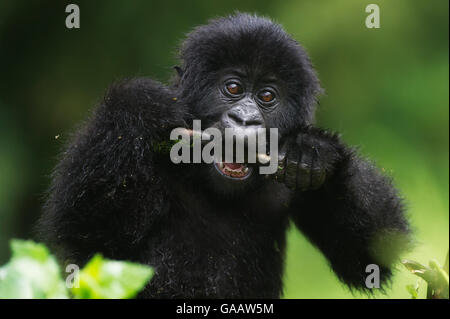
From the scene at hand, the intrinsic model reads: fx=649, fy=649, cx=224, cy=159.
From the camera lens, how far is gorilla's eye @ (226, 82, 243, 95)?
407 centimetres

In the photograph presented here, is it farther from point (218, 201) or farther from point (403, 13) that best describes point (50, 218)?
point (403, 13)

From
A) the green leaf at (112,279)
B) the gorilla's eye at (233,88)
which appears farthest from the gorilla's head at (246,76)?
the green leaf at (112,279)

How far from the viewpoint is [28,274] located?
4.08 feet

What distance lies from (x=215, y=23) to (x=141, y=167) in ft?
4.16

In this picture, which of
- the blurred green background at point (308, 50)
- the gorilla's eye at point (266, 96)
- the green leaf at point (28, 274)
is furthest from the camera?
the blurred green background at point (308, 50)

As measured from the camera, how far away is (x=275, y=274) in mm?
4422

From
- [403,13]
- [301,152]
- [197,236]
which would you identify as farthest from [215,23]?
[403,13]

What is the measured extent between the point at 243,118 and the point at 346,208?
891 millimetres

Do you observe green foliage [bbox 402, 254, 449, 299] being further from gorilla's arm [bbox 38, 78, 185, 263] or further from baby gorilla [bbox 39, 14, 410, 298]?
gorilla's arm [bbox 38, 78, 185, 263]

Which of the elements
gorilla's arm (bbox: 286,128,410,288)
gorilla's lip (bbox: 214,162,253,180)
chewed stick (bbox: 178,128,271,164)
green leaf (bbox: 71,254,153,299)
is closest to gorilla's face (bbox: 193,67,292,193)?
gorilla's lip (bbox: 214,162,253,180)

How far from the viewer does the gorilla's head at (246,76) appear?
13.2 feet

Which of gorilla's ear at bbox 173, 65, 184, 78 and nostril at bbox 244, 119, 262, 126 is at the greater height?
gorilla's ear at bbox 173, 65, 184, 78

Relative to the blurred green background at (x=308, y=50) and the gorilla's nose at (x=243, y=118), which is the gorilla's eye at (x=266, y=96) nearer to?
the gorilla's nose at (x=243, y=118)

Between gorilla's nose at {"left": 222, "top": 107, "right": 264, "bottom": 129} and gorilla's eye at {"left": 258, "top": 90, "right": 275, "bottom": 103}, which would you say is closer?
gorilla's nose at {"left": 222, "top": 107, "right": 264, "bottom": 129}
